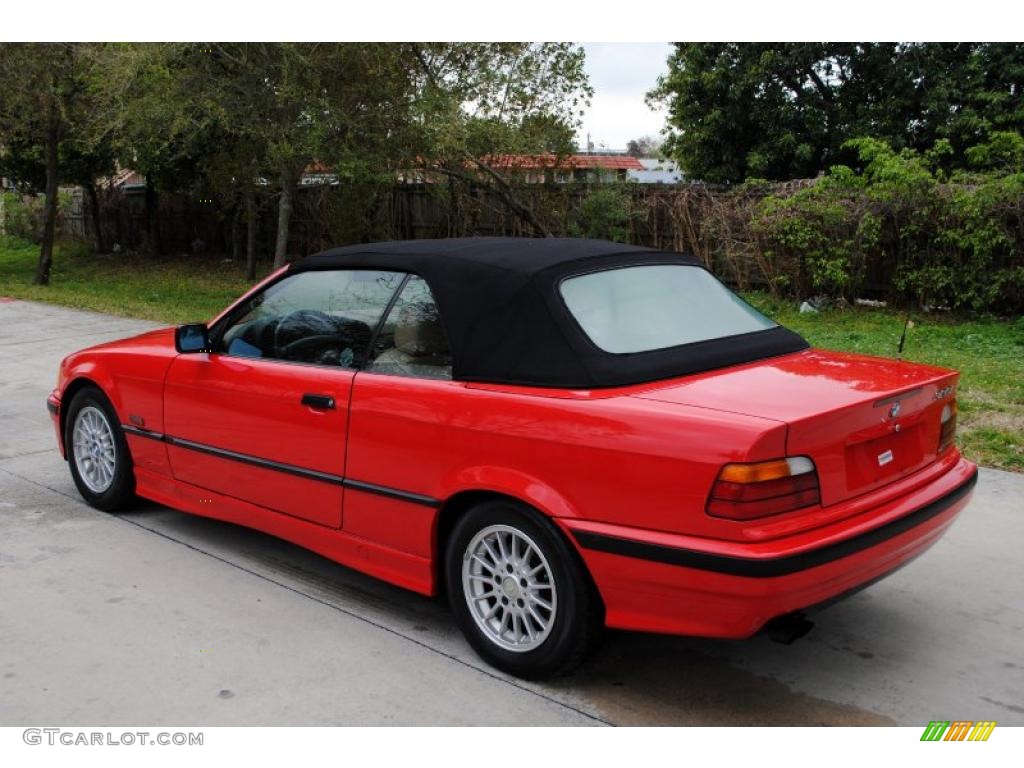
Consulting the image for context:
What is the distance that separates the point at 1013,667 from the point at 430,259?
8.76ft

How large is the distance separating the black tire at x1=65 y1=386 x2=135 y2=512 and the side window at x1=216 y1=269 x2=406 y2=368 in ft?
3.33

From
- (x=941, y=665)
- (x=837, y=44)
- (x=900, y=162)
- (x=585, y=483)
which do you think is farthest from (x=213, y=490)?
(x=837, y=44)

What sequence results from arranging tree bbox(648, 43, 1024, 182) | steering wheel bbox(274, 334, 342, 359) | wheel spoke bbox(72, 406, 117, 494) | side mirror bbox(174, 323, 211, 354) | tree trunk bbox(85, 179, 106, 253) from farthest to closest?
tree trunk bbox(85, 179, 106, 253) < tree bbox(648, 43, 1024, 182) < wheel spoke bbox(72, 406, 117, 494) < side mirror bbox(174, 323, 211, 354) < steering wheel bbox(274, 334, 342, 359)

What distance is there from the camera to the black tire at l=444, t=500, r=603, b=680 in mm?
3598

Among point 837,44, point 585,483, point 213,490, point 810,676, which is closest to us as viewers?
point 585,483

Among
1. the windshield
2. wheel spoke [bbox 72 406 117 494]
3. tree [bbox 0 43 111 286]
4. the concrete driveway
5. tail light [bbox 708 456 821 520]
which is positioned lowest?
the concrete driveway

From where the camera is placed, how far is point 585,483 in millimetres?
3510

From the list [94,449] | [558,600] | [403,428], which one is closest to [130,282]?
[94,449]

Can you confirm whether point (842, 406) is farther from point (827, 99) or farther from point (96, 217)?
point (96, 217)

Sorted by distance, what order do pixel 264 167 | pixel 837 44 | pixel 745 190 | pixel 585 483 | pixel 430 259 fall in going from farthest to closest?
1. pixel 837 44
2. pixel 264 167
3. pixel 745 190
4. pixel 430 259
5. pixel 585 483

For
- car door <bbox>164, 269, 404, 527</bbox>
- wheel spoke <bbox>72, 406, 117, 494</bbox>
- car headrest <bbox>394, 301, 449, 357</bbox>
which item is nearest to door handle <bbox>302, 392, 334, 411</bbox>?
car door <bbox>164, 269, 404, 527</bbox>

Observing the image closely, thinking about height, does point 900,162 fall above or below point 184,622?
above

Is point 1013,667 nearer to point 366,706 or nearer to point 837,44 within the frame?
point 366,706

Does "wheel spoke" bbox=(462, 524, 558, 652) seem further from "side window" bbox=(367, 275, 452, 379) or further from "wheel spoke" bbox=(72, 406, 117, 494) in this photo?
"wheel spoke" bbox=(72, 406, 117, 494)
